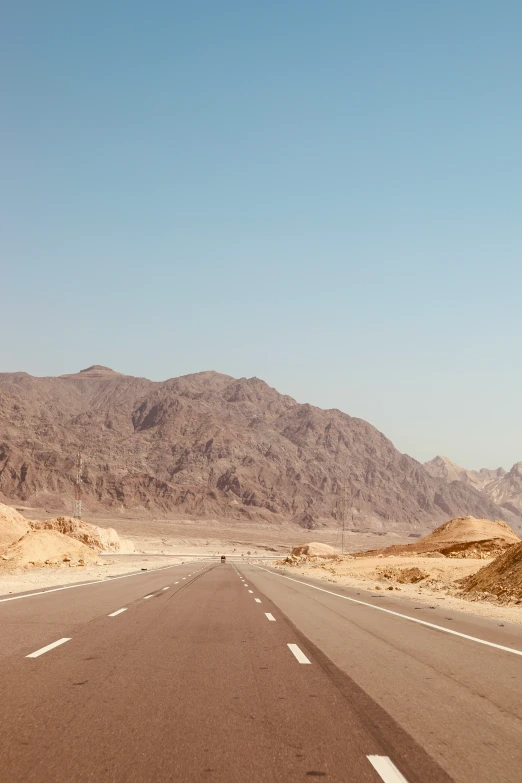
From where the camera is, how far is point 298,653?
1112 centimetres

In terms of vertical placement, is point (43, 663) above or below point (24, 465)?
below

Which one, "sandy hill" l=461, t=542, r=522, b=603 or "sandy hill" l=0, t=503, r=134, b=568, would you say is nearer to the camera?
"sandy hill" l=461, t=542, r=522, b=603

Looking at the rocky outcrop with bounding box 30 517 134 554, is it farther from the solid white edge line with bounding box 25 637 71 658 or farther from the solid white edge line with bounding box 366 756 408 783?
the solid white edge line with bounding box 366 756 408 783

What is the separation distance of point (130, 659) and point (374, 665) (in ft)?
10.5

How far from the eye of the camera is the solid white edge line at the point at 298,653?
10.4 meters

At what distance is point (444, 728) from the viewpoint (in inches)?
260

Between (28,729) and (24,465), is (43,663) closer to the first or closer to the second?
(28,729)

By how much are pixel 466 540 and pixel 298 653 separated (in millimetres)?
→ 74206

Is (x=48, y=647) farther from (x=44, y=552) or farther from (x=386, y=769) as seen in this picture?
(x=44, y=552)

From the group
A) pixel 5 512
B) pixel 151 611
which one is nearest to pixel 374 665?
pixel 151 611

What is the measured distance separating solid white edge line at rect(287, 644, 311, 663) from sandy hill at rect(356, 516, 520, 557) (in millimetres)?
58840

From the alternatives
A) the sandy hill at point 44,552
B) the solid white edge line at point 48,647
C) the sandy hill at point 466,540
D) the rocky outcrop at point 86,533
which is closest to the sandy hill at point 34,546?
the sandy hill at point 44,552

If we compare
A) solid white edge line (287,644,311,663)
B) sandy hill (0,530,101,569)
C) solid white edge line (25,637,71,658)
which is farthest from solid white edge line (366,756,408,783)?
sandy hill (0,530,101,569)

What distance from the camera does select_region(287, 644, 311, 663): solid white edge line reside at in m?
10.4
